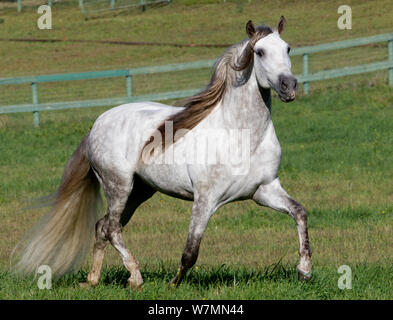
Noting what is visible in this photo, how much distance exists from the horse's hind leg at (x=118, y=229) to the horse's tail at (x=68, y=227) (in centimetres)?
17

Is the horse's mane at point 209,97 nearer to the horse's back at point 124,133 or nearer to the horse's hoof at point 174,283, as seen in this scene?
the horse's back at point 124,133

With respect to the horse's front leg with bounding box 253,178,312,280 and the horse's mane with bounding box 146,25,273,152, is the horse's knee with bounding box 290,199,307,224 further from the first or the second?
the horse's mane with bounding box 146,25,273,152

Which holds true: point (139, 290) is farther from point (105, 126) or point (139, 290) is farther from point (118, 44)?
point (118, 44)

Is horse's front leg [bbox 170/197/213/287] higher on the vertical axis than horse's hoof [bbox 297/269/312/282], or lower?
higher

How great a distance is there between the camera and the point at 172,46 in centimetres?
3825

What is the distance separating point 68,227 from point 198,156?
160 centimetres

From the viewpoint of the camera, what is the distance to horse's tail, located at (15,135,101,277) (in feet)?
23.2

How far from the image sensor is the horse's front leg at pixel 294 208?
6164mm

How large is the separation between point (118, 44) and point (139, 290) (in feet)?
114

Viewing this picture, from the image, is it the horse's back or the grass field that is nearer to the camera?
the grass field
